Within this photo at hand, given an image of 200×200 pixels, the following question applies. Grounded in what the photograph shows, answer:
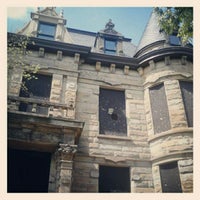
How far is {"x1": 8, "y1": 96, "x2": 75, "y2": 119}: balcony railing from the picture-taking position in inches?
272

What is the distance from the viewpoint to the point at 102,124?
855 cm

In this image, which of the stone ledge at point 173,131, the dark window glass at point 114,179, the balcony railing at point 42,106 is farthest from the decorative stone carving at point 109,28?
the dark window glass at point 114,179

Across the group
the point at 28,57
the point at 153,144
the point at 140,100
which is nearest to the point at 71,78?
the point at 28,57

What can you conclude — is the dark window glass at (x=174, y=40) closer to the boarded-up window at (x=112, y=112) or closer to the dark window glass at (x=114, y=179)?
the boarded-up window at (x=112, y=112)

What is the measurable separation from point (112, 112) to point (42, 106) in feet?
9.37

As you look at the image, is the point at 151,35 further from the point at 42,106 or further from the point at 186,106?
the point at 42,106

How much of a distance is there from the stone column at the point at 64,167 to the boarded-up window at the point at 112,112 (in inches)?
85.1

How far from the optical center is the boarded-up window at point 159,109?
27.4ft

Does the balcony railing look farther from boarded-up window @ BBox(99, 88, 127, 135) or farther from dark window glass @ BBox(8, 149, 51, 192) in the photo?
boarded-up window @ BBox(99, 88, 127, 135)

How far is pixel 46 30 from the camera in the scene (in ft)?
33.4

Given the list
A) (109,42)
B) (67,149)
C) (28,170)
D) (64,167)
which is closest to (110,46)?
(109,42)

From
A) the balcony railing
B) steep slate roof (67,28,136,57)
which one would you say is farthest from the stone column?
steep slate roof (67,28,136,57)

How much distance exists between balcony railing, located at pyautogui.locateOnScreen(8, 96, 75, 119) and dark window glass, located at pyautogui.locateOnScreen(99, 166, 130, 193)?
2.21 metres
